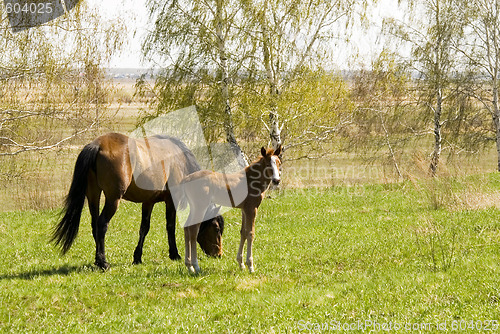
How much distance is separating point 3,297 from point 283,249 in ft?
18.2

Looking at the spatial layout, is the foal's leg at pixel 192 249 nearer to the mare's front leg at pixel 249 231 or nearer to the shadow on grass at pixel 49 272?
the mare's front leg at pixel 249 231

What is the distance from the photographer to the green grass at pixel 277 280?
7.55 meters

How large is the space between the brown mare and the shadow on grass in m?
0.29

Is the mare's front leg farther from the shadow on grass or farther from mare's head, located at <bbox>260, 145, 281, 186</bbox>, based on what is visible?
the shadow on grass

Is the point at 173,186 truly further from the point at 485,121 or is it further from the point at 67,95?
the point at 485,121

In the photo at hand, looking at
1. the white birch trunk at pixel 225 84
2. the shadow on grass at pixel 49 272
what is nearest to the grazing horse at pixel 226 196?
the shadow on grass at pixel 49 272

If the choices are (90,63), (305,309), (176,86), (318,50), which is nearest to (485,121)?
(318,50)

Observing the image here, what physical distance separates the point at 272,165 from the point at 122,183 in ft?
9.98

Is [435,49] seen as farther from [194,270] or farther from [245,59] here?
[194,270]

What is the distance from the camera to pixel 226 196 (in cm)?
1012

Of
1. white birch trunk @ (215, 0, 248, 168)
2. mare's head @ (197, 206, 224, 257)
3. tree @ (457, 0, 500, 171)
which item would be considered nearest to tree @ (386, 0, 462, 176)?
tree @ (457, 0, 500, 171)

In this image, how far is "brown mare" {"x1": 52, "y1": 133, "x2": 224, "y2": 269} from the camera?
10.6 metres

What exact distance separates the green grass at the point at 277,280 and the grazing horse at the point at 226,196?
47cm

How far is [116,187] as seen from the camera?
1074 cm
